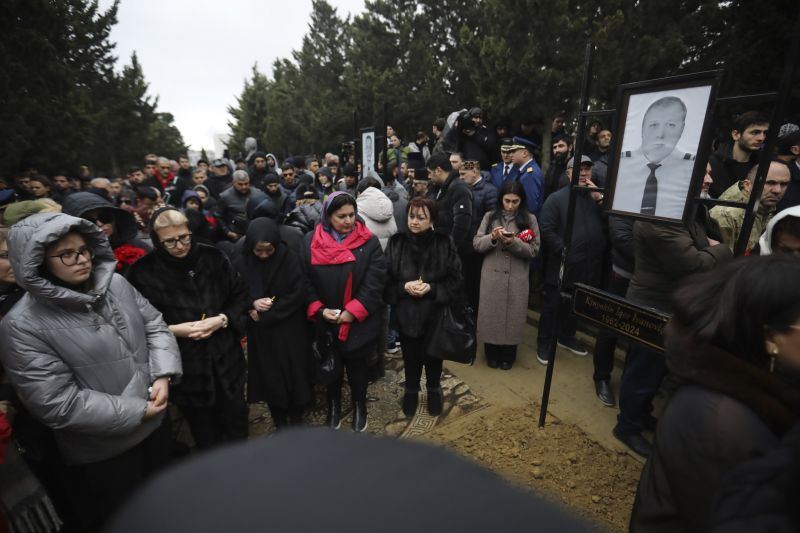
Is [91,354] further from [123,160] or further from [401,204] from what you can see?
[123,160]

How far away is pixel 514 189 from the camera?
157 inches

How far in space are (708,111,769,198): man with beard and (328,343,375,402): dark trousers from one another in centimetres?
401

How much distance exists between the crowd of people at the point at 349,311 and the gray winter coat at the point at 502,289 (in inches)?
0.7

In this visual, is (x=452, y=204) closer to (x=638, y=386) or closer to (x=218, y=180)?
(x=638, y=386)

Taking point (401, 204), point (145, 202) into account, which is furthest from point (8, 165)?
point (401, 204)

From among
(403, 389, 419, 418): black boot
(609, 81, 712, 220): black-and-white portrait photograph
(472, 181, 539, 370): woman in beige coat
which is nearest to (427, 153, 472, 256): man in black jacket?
(472, 181, 539, 370): woman in beige coat

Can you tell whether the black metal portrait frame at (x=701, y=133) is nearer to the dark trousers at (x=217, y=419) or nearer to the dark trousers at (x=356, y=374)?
the dark trousers at (x=356, y=374)

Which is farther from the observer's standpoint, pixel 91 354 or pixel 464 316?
pixel 464 316

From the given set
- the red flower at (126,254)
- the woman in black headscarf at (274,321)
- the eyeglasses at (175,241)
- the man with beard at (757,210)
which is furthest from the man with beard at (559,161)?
the red flower at (126,254)

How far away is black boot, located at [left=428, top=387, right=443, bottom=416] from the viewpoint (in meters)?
3.62

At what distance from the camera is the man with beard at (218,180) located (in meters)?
8.03

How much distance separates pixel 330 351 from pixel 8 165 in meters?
12.7

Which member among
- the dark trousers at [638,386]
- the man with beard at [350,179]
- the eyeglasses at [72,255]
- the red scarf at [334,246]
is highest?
the man with beard at [350,179]

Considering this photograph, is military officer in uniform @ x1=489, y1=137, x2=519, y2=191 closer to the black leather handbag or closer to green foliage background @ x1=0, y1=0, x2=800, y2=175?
the black leather handbag
